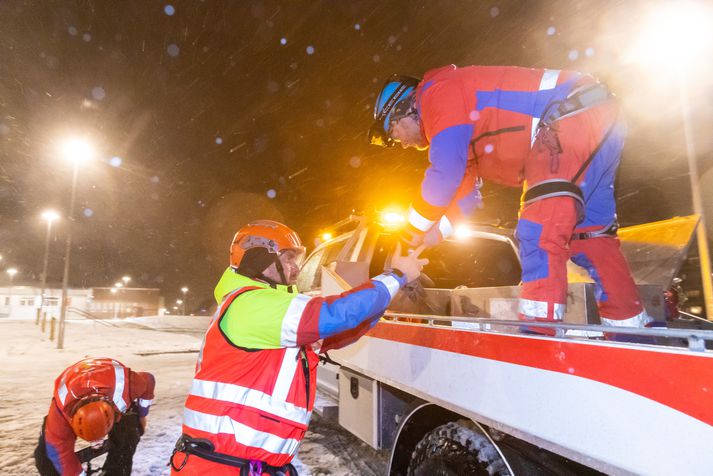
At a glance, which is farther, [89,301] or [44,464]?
[89,301]

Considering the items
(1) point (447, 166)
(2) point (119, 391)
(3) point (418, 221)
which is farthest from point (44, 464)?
(1) point (447, 166)

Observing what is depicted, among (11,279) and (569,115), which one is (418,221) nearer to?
(569,115)

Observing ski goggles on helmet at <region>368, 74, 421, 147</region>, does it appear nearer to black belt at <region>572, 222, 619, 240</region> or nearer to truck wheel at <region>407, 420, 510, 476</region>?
black belt at <region>572, 222, 619, 240</region>

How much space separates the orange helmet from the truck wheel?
1996 millimetres

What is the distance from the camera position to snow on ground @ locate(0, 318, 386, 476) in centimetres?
421

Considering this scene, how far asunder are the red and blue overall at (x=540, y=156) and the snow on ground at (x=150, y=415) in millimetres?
2992

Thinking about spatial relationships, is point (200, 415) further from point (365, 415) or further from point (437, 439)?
point (365, 415)

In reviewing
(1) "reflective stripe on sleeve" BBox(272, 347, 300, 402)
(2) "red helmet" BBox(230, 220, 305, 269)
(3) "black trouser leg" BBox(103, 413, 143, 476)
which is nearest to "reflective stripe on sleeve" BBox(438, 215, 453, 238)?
(2) "red helmet" BBox(230, 220, 305, 269)

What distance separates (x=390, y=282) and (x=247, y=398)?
83 cm

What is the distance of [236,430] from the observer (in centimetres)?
178

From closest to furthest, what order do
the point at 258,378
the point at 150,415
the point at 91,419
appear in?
the point at 258,378 → the point at 91,419 → the point at 150,415

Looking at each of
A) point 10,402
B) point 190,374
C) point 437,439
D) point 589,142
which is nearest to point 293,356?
point 437,439

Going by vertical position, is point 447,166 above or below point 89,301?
above

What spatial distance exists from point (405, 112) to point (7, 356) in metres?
14.9
